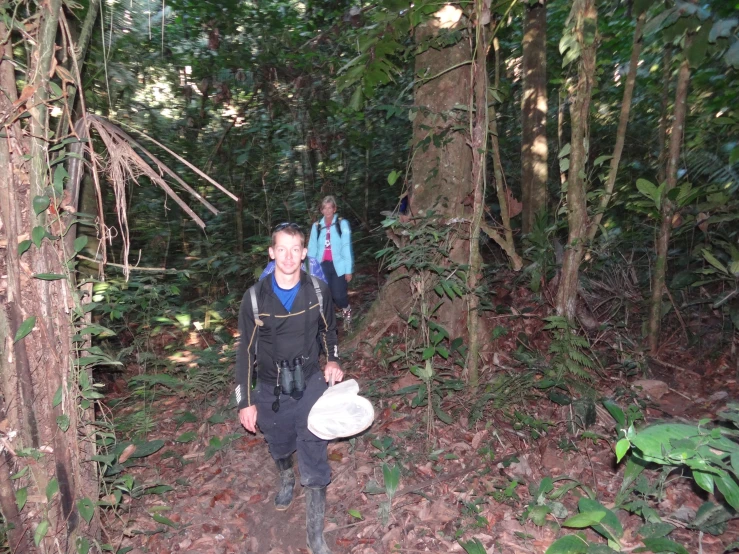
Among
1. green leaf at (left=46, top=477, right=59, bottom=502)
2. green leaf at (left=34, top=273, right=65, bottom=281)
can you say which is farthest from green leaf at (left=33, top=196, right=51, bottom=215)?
green leaf at (left=46, top=477, right=59, bottom=502)

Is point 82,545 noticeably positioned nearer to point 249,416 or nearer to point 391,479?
point 249,416

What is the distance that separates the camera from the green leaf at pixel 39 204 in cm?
266

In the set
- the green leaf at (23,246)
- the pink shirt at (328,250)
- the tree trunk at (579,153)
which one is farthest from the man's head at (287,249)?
the pink shirt at (328,250)

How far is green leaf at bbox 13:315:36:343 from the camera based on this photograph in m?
2.70

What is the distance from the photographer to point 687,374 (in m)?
5.54

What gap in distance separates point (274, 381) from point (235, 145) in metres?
7.75

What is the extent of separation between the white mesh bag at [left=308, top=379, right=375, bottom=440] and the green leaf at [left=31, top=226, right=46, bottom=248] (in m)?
1.97

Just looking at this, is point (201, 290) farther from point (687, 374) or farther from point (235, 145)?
point (687, 374)

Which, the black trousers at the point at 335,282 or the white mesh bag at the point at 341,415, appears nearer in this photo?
the white mesh bag at the point at 341,415

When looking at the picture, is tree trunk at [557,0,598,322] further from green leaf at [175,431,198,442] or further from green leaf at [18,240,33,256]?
green leaf at [18,240,33,256]

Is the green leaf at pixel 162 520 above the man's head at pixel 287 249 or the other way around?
the other way around

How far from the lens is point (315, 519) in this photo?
143 inches

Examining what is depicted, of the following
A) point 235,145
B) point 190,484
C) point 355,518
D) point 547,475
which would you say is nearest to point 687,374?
point 547,475

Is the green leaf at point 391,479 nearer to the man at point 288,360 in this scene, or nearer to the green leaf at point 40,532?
the man at point 288,360
